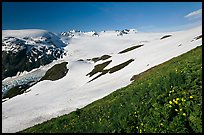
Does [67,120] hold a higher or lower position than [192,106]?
lower

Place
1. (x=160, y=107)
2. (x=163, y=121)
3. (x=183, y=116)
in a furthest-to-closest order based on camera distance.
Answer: (x=160, y=107)
(x=163, y=121)
(x=183, y=116)

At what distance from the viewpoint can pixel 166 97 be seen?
13.3m

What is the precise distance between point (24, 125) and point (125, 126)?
71.0 ft

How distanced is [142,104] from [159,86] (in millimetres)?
1510

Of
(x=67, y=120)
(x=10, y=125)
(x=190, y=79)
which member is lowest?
(x=10, y=125)

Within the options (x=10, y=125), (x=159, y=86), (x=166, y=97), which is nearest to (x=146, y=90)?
(x=159, y=86)

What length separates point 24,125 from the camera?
3203cm

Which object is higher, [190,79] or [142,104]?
[190,79]

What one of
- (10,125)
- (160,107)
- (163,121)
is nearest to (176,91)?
(160,107)

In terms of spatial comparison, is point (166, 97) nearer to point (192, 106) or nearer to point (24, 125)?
point (192, 106)

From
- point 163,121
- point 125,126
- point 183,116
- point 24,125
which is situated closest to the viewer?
point 183,116

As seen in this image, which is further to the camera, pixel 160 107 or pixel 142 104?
pixel 142 104

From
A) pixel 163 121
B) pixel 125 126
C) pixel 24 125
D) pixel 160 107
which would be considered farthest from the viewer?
pixel 24 125

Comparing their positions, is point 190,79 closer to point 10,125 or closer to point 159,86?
point 159,86
